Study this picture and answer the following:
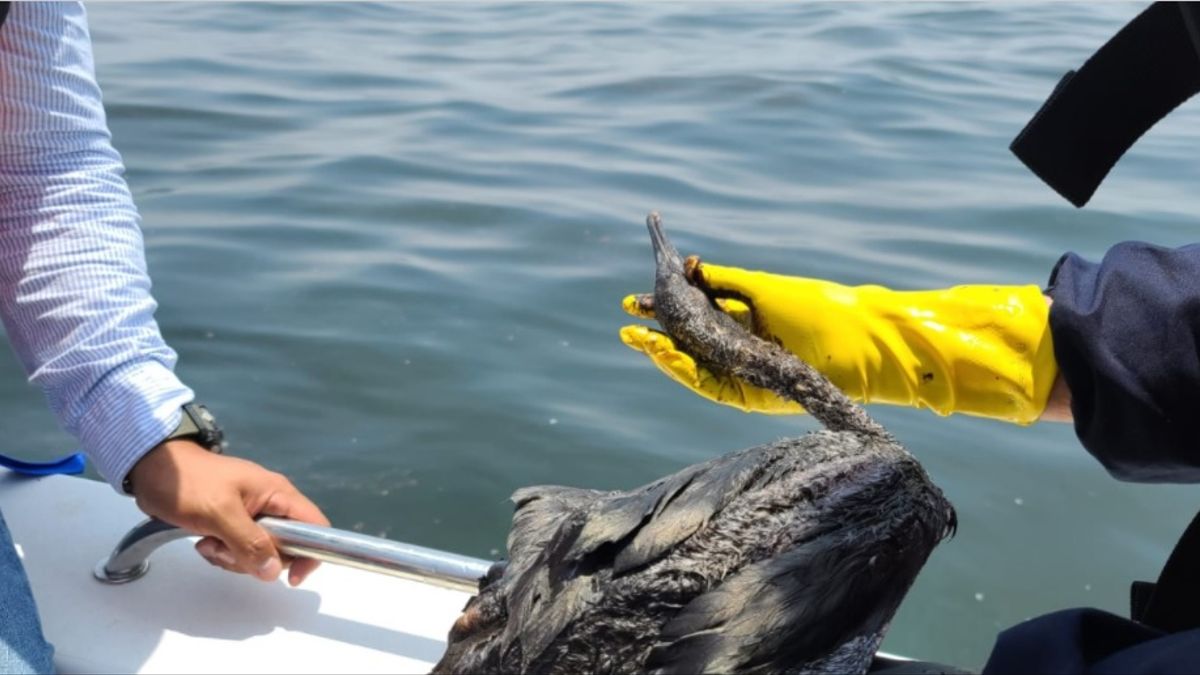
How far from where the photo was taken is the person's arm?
6.59 ft

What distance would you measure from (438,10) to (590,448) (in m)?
6.60

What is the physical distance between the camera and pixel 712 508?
1358mm

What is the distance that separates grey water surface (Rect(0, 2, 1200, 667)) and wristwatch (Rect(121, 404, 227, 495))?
1061 mm

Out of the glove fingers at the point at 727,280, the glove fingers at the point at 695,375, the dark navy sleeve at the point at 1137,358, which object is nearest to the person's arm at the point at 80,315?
the glove fingers at the point at 695,375

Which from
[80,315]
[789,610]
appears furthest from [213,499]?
[789,610]

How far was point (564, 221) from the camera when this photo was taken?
5.11 meters

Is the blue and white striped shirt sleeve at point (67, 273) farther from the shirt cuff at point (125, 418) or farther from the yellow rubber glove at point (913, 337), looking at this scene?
the yellow rubber glove at point (913, 337)

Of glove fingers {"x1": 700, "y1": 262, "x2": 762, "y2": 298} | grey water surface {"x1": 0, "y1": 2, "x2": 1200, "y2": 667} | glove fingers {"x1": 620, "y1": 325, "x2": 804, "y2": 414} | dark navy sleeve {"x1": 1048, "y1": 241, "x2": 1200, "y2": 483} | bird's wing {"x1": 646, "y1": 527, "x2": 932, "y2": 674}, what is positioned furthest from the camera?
grey water surface {"x1": 0, "y1": 2, "x2": 1200, "y2": 667}

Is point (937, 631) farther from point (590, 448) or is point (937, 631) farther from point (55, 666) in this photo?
point (55, 666)

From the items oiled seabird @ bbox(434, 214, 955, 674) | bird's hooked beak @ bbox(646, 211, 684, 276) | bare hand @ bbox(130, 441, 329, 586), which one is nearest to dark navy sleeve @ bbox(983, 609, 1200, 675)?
oiled seabird @ bbox(434, 214, 955, 674)

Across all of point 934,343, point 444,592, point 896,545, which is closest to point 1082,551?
point 934,343

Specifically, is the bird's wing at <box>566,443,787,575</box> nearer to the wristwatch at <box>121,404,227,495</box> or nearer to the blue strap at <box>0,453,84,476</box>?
the wristwatch at <box>121,404,227,495</box>

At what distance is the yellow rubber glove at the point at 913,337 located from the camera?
2107 mm

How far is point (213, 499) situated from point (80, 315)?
0.38m
